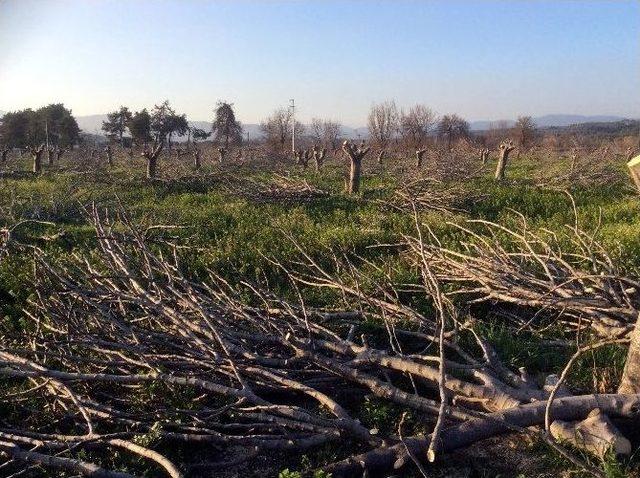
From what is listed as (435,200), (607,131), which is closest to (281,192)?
(435,200)

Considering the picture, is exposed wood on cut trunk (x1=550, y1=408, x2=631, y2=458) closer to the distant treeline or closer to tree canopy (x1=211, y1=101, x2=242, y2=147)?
tree canopy (x1=211, y1=101, x2=242, y2=147)

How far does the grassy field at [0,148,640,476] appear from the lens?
3.49 meters

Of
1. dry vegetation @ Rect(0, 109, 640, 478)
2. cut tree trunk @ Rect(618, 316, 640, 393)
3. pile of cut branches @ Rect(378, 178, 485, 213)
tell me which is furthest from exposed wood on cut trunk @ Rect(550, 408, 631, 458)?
pile of cut branches @ Rect(378, 178, 485, 213)

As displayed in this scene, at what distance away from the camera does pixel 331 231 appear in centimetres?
852

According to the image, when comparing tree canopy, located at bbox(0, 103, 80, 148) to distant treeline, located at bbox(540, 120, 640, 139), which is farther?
distant treeline, located at bbox(540, 120, 640, 139)

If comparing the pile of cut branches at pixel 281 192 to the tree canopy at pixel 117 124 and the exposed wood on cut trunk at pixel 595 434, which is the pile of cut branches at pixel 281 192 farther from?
the tree canopy at pixel 117 124

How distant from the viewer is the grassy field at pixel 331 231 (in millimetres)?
3490

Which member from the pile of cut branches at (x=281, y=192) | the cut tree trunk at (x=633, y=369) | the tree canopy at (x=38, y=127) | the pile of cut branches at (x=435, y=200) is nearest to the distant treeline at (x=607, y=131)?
the tree canopy at (x=38, y=127)

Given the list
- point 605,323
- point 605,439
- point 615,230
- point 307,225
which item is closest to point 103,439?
point 605,439

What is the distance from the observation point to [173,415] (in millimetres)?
3564

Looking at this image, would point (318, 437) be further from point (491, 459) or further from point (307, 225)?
point (307, 225)

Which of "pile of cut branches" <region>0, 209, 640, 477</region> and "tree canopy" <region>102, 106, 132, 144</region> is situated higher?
"tree canopy" <region>102, 106, 132, 144</region>

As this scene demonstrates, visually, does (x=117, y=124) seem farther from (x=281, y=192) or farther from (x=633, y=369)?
(x=633, y=369)

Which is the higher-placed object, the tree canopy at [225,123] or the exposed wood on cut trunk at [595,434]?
the tree canopy at [225,123]
